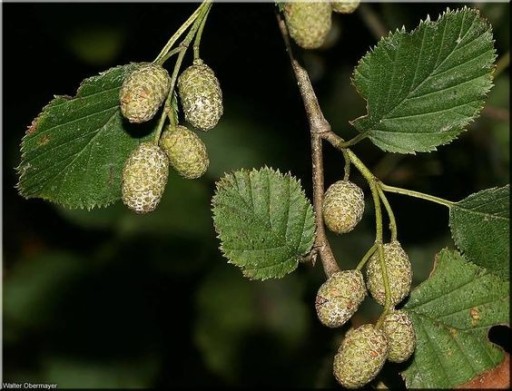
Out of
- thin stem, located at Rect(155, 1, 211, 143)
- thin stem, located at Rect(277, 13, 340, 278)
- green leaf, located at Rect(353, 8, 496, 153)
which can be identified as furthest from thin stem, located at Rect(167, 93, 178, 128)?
green leaf, located at Rect(353, 8, 496, 153)

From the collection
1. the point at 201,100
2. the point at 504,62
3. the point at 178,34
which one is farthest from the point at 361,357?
the point at 504,62

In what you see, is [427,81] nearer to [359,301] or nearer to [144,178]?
[359,301]

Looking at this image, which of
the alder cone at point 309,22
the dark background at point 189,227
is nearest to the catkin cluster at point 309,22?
the alder cone at point 309,22

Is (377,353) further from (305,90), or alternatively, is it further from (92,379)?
(92,379)

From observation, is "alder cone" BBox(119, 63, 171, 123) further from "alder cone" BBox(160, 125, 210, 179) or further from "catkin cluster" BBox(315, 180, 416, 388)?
"catkin cluster" BBox(315, 180, 416, 388)

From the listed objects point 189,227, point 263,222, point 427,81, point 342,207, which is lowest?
point 189,227

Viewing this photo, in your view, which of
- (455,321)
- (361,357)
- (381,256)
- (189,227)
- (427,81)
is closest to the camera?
(361,357)

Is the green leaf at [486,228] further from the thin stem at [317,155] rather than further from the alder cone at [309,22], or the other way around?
the alder cone at [309,22]
